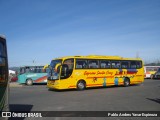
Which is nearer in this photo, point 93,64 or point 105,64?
point 93,64

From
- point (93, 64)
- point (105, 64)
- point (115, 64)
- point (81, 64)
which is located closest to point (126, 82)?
point (115, 64)

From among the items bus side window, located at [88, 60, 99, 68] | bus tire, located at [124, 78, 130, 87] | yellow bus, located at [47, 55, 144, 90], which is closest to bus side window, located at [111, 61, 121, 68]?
yellow bus, located at [47, 55, 144, 90]

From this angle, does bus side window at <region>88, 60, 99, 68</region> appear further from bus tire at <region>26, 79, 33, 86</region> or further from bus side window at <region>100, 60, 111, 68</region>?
bus tire at <region>26, 79, 33, 86</region>

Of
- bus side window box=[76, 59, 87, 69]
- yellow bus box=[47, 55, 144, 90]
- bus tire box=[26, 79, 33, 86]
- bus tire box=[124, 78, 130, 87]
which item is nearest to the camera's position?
yellow bus box=[47, 55, 144, 90]

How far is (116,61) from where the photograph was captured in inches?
867

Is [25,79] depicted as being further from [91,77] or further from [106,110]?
[106,110]

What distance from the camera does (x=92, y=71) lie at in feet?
64.8

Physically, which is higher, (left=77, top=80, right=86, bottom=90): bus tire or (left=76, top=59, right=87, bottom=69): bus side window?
(left=76, top=59, right=87, bottom=69): bus side window

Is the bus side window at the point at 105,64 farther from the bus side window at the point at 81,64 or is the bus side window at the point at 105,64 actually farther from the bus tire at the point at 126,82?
the bus tire at the point at 126,82

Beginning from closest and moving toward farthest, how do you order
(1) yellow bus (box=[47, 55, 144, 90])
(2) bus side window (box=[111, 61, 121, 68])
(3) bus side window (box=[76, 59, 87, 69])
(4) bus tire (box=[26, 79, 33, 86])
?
(1) yellow bus (box=[47, 55, 144, 90]) → (3) bus side window (box=[76, 59, 87, 69]) → (2) bus side window (box=[111, 61, 121, 68]) → (4) bus tire (box=[26, 79, 33, 86])

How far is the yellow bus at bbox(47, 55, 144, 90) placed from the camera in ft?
59.0

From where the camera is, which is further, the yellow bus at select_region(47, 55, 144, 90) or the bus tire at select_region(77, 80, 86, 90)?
the bus tire at select_region(77, 80, 86, 90)

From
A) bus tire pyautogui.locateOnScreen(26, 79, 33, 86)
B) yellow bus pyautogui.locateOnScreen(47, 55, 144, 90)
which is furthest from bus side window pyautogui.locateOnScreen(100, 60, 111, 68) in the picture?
bus tire pyautogui.locateOnScreen(26, 79, 33, 86)

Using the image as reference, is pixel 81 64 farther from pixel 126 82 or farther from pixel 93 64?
pixel 126 82
